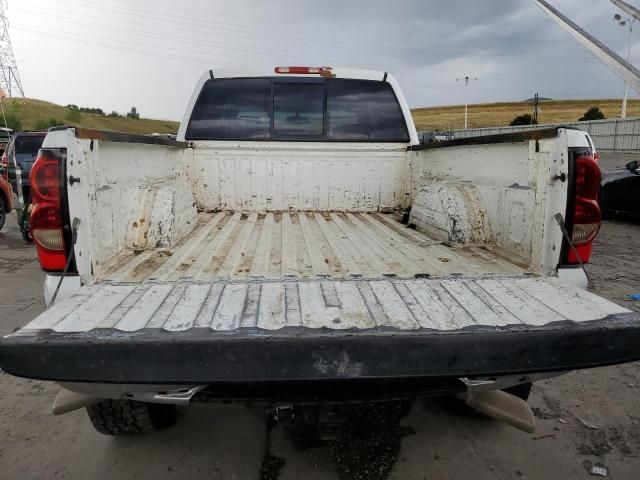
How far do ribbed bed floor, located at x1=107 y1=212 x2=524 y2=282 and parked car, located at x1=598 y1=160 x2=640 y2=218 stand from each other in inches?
341

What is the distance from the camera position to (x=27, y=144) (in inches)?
509

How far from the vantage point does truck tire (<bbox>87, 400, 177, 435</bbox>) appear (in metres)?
2.52

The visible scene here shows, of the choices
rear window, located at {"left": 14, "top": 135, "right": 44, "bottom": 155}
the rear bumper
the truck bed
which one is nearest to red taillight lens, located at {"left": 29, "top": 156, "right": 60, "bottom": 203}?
the truck bed

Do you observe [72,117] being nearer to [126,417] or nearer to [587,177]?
[126,417]

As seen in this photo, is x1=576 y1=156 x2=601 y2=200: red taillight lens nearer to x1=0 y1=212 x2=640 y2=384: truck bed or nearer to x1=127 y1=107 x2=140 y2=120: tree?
x1=0 y1=212 x2=640 y2=384: truck bed

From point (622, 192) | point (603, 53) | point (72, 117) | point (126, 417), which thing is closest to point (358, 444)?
point (126, 417)

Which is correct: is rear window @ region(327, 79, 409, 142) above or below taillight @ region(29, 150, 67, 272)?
above

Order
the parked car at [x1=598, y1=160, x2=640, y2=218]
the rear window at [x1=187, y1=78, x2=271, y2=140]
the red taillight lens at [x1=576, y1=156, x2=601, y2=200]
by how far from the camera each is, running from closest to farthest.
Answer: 1. the red taillight lens at [x1=576, y1=156, x2=601, y2=200]
2. the rear window at [x1=187, y1=78, x2=271, y2=140]
3. the parked car at [x1=598, y1=160, x2=640, y2=218]

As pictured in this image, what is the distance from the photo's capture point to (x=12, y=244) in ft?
29.5

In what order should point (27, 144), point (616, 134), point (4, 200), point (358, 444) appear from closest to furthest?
point (358, 444) → point (4, 200) → point (27, 144) → point (616, 134)

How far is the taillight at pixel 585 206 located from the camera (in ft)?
7.02

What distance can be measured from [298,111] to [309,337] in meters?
3.45

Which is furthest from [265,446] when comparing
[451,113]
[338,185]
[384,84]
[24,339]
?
[451,113]

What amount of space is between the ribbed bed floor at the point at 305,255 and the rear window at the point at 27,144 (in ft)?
38.1
